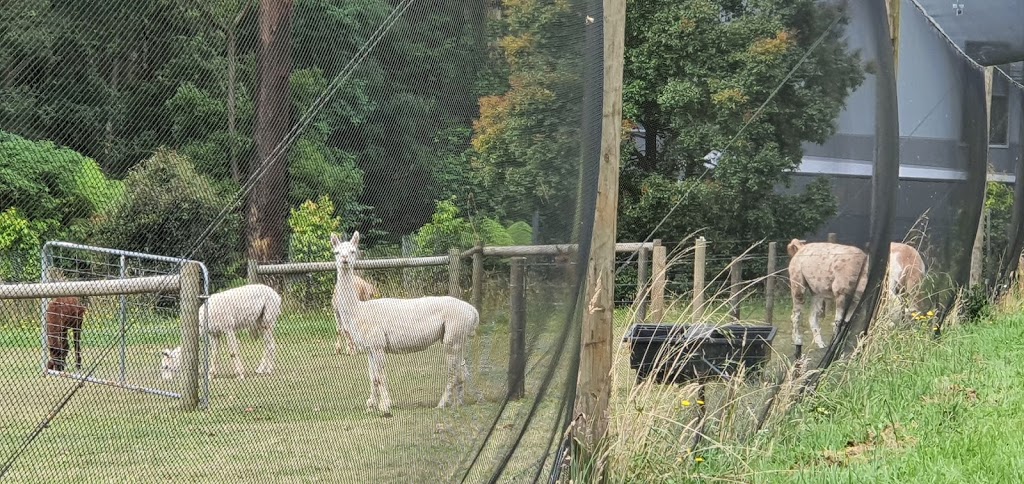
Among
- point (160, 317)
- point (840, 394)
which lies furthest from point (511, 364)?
point (840, 394)

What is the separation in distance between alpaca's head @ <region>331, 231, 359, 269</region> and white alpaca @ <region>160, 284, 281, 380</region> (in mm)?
159

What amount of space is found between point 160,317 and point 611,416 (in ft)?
8.59

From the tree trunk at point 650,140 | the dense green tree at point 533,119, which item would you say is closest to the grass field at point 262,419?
the dense green tree at point 533,119

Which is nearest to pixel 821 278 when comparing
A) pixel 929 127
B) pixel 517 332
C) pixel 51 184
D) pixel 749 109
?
pixel 749 109

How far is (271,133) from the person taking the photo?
2072 mm

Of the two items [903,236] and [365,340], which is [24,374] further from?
[903,236]

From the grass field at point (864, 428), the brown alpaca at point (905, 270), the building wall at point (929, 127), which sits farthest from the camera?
the building wall at point (929, 127)

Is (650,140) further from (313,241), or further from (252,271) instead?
(252,271)

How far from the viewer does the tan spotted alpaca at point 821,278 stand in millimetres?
5922

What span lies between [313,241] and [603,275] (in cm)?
199

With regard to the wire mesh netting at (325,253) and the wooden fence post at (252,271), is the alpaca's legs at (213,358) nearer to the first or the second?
the wire mesh netting at (325,253)

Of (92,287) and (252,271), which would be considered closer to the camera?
(92,287)

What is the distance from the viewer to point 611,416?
14.4 feet

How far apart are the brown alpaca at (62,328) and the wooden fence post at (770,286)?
4.18 m
